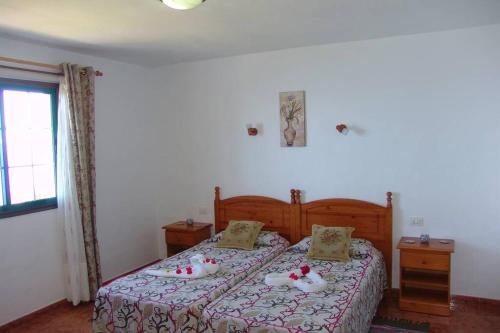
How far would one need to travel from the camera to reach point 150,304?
2.74m

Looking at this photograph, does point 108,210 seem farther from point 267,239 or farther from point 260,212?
point 267,239

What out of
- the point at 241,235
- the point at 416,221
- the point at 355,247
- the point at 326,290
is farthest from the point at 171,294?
the point at 416,221

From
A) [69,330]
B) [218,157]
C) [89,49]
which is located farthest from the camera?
[218,157]

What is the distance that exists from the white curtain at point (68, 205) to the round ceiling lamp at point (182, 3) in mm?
1749

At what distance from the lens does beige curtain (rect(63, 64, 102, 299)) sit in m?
3.79

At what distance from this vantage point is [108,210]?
172 inches

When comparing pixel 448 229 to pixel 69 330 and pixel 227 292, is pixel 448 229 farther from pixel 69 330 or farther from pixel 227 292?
pixel 69 330

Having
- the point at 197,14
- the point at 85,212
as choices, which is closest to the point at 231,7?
the point at 197,14

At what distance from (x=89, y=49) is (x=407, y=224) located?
3507 millimetres

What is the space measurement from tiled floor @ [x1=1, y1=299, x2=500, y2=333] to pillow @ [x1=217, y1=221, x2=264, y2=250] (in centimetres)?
136

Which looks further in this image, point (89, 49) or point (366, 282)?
point (89, 49)

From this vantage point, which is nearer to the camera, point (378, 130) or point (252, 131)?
point (378, 130)

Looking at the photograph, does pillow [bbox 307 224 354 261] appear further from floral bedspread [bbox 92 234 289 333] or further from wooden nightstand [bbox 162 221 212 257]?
wooden nightstand [bbox 162 221 212 257]

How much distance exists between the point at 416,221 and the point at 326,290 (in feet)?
4.63
